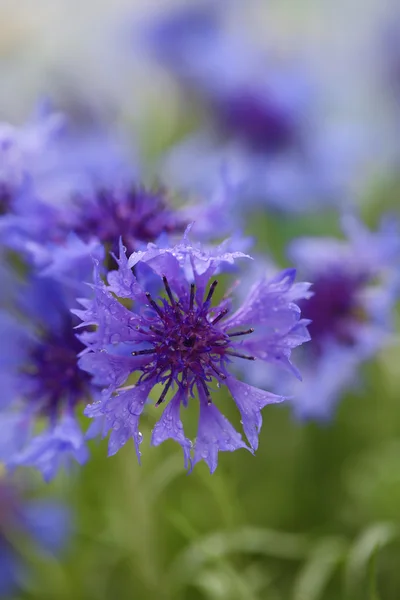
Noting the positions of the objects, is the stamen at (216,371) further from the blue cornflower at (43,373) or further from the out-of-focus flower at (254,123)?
the out-of-focus flower at (254,123)

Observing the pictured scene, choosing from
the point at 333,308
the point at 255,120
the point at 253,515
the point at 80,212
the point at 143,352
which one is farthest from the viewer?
the point at 255,120

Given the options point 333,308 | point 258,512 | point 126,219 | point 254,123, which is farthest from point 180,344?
point 254,123

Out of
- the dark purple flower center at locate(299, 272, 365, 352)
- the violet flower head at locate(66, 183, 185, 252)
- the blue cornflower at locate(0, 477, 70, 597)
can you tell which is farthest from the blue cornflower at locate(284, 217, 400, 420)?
the blue cornflower at locate(0, 477, 70, 597)

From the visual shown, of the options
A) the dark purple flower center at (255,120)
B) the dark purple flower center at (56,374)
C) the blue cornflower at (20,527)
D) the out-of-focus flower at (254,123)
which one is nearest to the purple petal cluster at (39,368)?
the dark purple flower center at (56,374)

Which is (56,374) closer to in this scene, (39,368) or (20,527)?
(39,368)

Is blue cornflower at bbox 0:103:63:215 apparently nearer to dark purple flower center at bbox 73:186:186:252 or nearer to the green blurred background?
dark purple flower center at bbox 73:186:186:252

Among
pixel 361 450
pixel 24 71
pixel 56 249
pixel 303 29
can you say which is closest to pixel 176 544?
pixel 361 450
